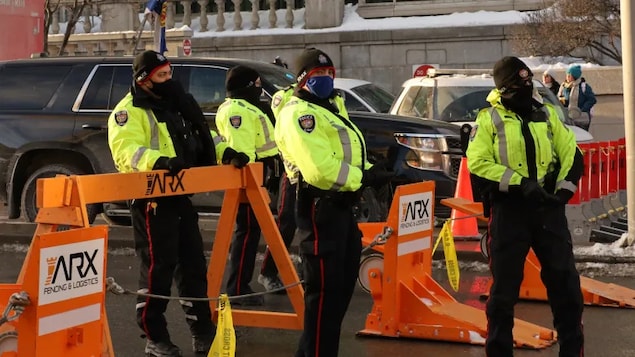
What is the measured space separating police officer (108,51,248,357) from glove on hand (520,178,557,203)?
1806 mm

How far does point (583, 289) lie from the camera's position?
9117 mm

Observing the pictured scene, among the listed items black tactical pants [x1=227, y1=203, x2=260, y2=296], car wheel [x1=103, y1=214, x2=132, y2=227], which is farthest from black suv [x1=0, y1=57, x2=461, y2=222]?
black tactical pants [x1=227, y1=203, x2=260, y2=296]

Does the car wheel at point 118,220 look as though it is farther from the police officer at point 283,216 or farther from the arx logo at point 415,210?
the arx logo at point 415,210

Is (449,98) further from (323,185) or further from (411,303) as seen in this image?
(323,185)

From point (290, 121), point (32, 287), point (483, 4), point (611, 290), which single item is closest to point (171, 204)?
point (290, 121)

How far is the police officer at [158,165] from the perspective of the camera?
7176mm

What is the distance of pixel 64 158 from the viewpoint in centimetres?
1252

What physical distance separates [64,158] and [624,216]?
611 cm

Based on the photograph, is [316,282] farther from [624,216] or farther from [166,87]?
[624,216]

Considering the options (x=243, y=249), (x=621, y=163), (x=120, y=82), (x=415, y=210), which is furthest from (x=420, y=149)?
(x=415, y=210)

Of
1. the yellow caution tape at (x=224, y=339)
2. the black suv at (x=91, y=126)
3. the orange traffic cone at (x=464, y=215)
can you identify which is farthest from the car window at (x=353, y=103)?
the yellow caution tape at (x=224, y=339)

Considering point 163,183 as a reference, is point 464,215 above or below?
below

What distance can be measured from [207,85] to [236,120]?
11.6ft

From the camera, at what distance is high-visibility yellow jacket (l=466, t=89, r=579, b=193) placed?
676cm
